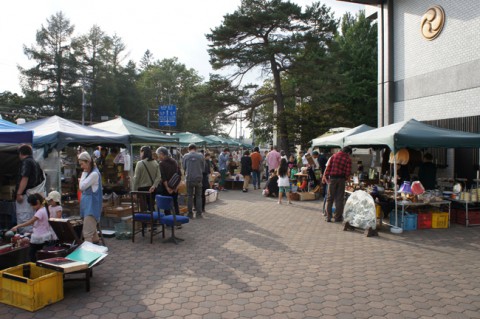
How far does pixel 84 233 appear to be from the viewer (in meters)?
5.85

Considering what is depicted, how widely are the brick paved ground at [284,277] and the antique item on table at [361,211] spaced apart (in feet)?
1.02

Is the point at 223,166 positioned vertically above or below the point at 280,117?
below

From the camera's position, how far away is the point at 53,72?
131 ft

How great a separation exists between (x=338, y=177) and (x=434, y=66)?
19.9 ft

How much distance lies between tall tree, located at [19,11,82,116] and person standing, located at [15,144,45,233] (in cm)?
3796

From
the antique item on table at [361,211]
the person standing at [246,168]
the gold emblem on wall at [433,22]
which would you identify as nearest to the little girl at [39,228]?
the antique item on table at [361,211]

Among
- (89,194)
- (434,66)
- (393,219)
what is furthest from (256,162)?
(89,194)

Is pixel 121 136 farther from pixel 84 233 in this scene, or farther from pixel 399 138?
pixel 399 138

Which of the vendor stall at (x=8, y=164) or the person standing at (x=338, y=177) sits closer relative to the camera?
the vendor stall at (x=8, y=164)

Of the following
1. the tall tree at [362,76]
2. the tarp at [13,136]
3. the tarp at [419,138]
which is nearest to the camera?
the tarp at [13,136]

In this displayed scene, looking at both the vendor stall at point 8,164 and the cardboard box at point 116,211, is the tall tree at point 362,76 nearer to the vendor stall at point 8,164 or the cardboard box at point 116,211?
the cardboard box at point 116,211

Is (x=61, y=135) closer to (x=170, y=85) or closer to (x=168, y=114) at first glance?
(x=168, y=114)

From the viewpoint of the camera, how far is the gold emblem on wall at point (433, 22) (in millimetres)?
11516

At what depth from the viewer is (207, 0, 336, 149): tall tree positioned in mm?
Result: 21016
